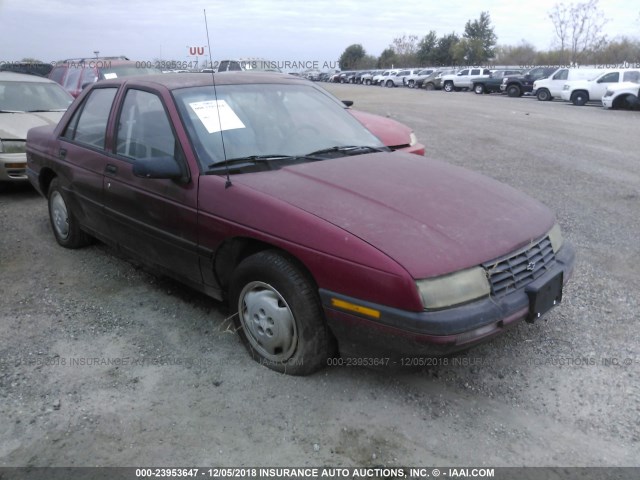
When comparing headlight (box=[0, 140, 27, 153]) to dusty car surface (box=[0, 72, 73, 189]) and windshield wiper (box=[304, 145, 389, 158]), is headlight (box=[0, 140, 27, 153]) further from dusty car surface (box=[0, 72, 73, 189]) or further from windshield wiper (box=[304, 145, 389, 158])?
windshield wiper (box=[304, 145, 389, 158])

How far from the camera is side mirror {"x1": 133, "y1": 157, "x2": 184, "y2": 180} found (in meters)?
3.30

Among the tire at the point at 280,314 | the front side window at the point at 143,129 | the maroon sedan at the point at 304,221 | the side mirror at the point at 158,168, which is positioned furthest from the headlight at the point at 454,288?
the front side window at the point at 143,129

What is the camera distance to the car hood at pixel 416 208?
2.65 metres

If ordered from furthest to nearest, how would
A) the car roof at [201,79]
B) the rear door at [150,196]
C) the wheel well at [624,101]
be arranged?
the wheel well at [624,101]
the car roof at [201,79]
the rear door at [150,196]

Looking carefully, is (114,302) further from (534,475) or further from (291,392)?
(534,475)

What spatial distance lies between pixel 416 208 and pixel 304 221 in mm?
622

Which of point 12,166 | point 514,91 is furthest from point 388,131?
point 514,91

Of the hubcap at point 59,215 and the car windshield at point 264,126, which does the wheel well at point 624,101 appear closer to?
the car windshield at point 264,126

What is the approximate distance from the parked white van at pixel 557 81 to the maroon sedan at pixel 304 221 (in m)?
24.5

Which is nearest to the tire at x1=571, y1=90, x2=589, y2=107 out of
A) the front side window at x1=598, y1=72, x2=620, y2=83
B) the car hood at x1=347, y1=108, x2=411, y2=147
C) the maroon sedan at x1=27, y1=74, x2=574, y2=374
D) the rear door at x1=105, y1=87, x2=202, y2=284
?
the front side window at x1=598, y1=72, x2=620, y2=83

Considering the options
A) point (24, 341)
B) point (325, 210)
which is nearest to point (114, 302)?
point (24, 341)

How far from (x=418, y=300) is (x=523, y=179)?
6051 millimetres

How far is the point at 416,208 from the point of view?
297 centimetres

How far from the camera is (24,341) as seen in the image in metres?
3.54
